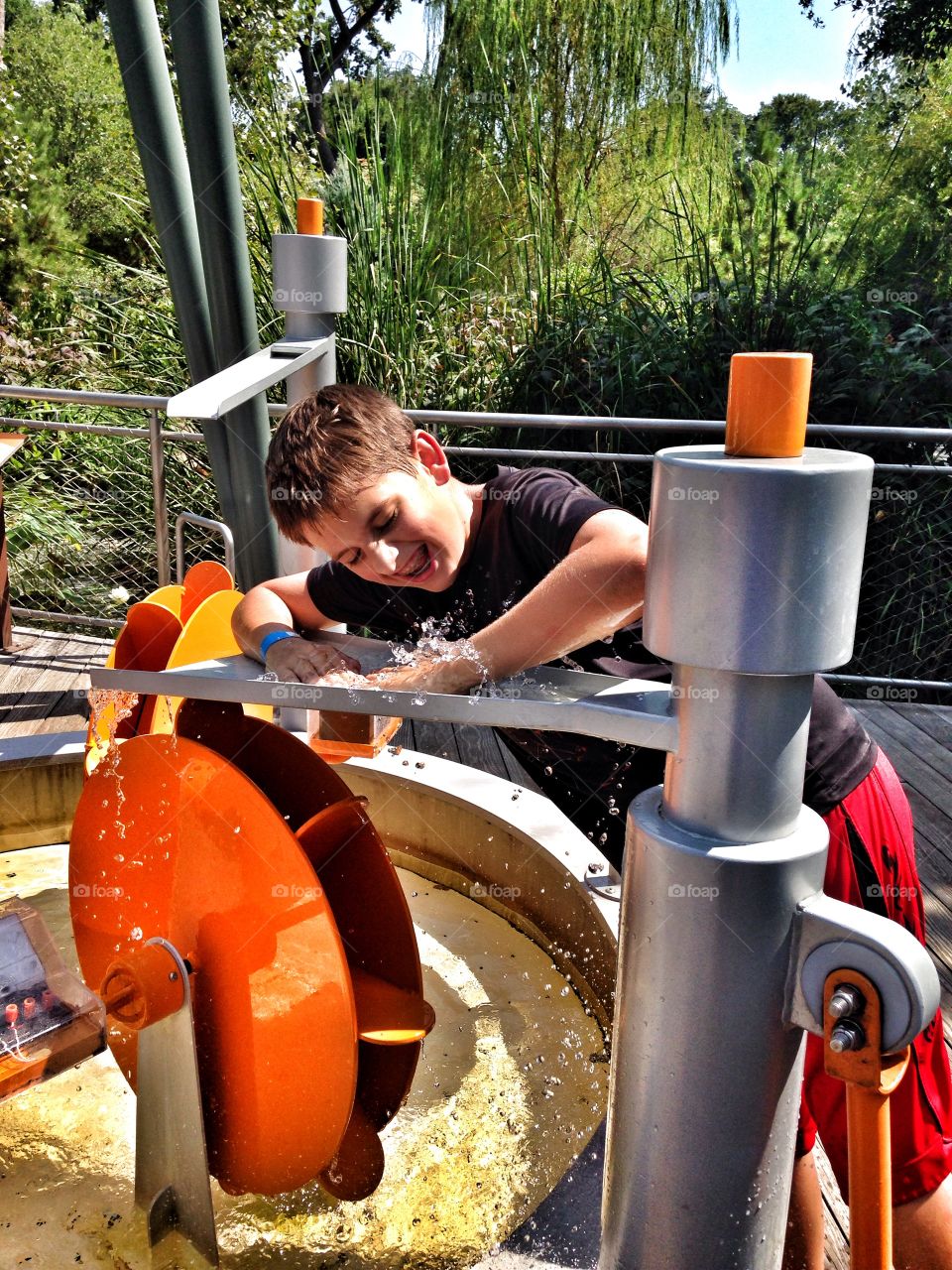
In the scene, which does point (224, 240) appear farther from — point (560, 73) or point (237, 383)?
point (560, 73)

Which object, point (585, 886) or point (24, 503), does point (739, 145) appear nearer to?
point (24, 503)

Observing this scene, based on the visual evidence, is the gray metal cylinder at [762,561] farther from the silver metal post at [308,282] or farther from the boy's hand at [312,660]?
the silver metal post at [308,282]

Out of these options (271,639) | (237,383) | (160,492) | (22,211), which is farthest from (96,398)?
(22,211)

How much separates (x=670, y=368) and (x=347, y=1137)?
5650mm

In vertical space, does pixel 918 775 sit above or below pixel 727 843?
below

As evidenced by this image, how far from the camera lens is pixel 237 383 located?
4.91ft

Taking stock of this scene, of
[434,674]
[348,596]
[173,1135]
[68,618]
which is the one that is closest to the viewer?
[434,674]

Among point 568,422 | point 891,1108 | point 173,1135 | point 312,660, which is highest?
point 568,422

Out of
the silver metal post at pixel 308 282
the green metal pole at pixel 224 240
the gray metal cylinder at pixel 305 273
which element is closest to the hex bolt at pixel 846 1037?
the silver metal post at pixel 308 282

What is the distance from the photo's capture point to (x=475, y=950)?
2420 mm

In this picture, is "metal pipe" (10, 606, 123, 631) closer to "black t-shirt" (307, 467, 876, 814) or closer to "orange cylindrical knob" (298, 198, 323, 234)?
"orange cylindrical knob" (298, 198, 323, 234)

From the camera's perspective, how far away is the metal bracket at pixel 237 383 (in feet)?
4.39

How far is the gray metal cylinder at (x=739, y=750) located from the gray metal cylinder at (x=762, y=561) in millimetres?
21

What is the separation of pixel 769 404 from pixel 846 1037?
37cm
